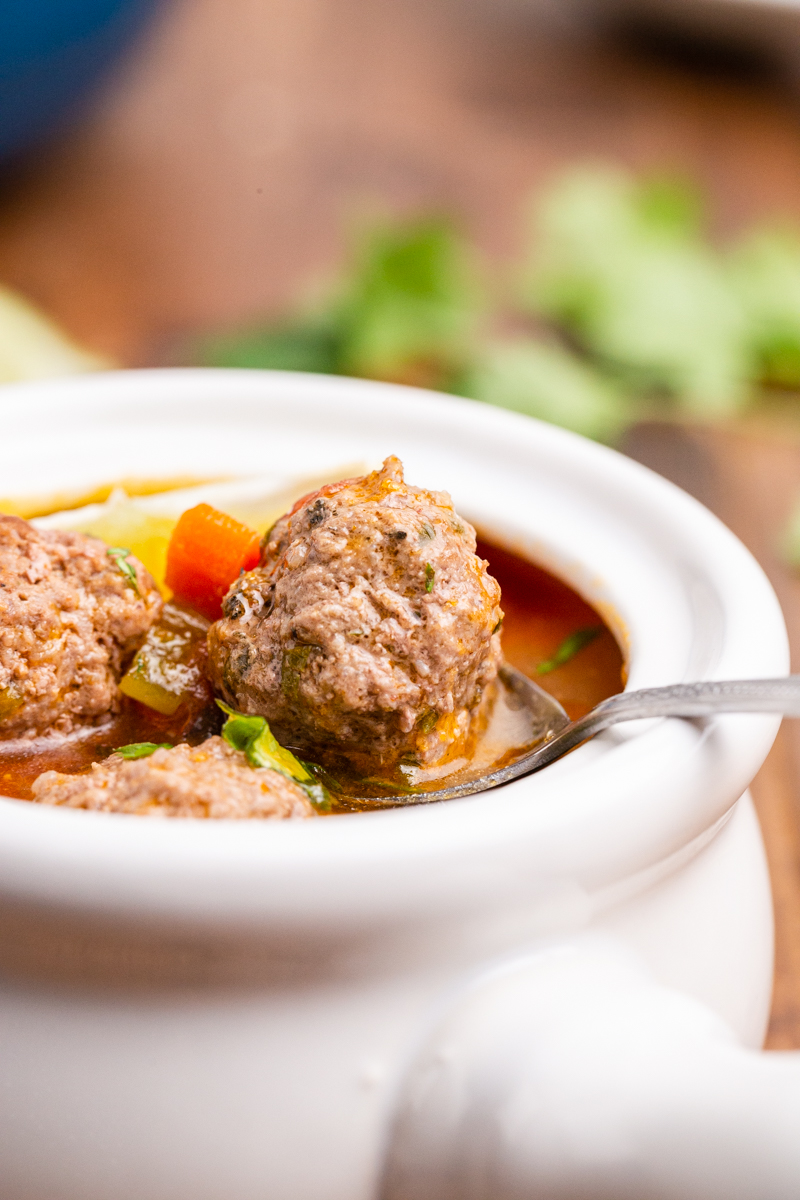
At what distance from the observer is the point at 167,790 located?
127 cm

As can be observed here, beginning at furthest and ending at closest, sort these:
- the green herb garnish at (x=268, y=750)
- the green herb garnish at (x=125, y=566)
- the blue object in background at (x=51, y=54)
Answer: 1. the blue object in background at (x=51, y=54)
2. the green herb garnish at (x=125, y=566)
3. the green herb garnish at (x=268, y=750)

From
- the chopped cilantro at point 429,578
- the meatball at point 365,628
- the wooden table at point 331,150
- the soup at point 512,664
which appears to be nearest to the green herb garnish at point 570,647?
the soup at point 512,664

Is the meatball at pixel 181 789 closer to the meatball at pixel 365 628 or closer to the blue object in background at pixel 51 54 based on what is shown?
the meatball at pixel 365 628

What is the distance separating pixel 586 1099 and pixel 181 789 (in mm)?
502

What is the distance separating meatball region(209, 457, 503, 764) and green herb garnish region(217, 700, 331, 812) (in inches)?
2.0

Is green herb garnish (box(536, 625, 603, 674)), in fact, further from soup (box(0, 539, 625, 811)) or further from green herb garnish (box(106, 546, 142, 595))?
green herb garnish (box(106, 546, 142, 595))

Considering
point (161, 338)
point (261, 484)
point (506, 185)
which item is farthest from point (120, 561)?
point (506, 185)

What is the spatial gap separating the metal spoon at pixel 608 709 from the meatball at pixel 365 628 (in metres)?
0.08

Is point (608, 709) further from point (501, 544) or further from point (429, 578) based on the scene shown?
point (501, 544)

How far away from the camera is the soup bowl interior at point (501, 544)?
3.72ft

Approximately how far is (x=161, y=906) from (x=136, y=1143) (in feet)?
0.87

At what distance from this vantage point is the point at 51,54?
4426mm

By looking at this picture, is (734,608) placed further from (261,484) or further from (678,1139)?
(261,484)

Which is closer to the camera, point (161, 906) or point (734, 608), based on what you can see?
point (161, 906)
